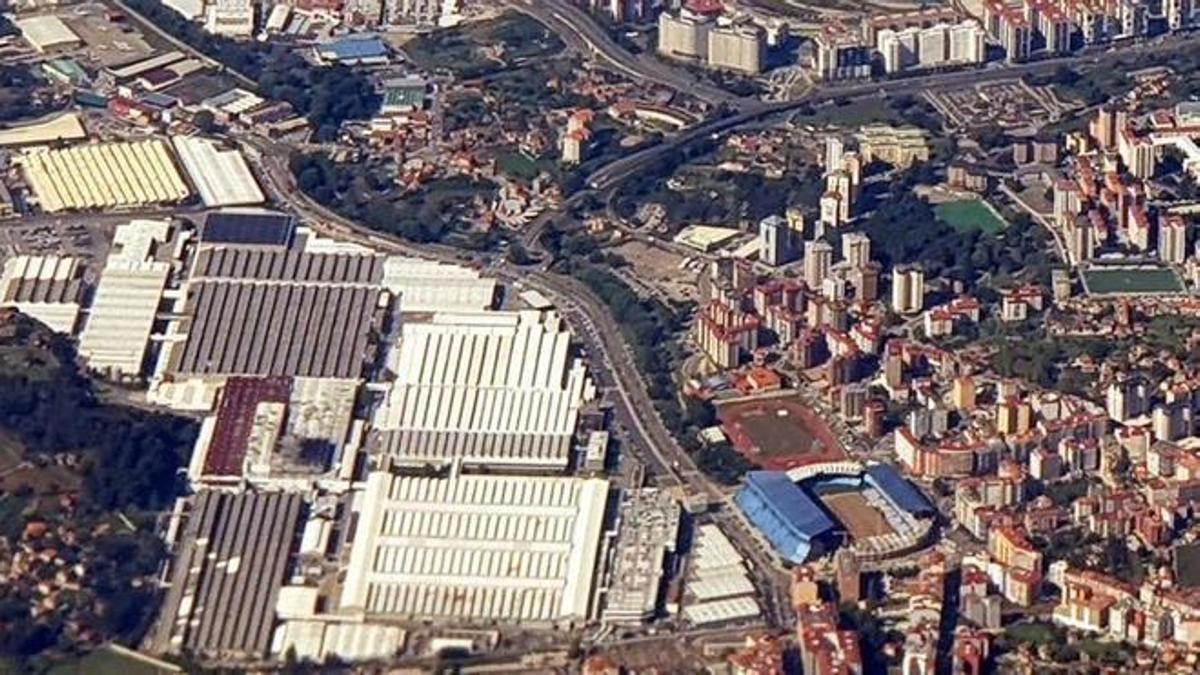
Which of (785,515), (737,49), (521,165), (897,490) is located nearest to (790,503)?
(785,515)

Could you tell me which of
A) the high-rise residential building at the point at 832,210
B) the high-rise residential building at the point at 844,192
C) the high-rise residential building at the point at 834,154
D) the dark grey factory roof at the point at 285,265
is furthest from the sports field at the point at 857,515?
the high-rise residential building at the point at 834,154

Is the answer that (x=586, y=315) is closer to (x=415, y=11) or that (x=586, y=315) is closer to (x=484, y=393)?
(x=484, y=393)

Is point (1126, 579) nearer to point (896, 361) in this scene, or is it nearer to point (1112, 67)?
point (896, 361)

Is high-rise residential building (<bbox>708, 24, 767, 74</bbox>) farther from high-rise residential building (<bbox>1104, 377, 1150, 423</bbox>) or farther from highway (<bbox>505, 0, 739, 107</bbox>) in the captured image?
high-rise residential building (<bbox>1104, 377, 1150, 423</bbox>)

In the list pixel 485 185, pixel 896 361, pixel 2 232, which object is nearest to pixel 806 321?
pixel 896 361

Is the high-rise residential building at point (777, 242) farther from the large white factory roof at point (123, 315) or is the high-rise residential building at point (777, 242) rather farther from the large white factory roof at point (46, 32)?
the large white factory roof at point (46, 32)

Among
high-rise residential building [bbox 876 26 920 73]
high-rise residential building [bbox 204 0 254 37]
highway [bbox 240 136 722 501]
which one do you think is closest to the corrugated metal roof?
highway [bbox 240 136 722 501]
